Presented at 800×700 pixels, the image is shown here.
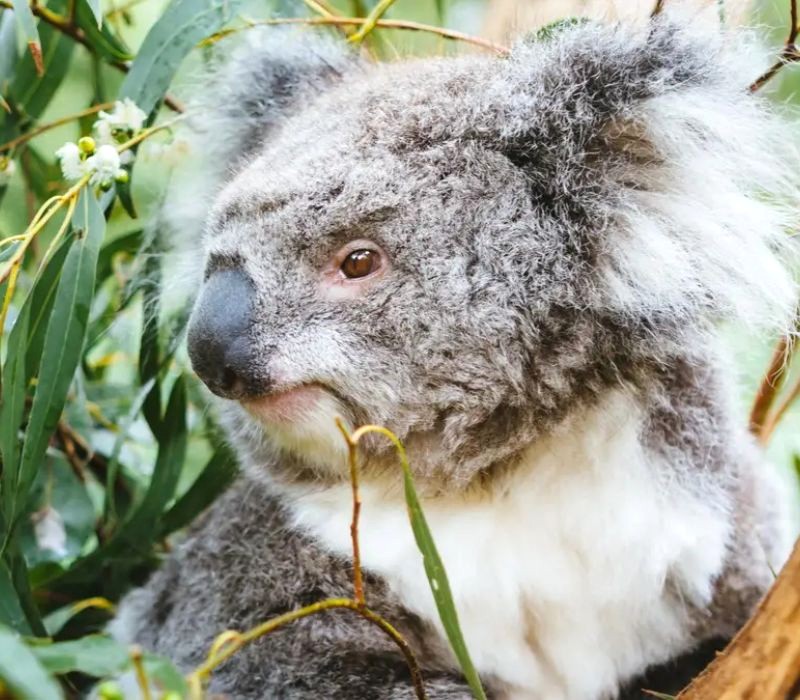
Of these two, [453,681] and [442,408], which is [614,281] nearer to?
[442,408]

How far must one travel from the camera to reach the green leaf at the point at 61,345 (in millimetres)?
1744

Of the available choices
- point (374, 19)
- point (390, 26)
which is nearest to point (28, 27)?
point (374, 19)

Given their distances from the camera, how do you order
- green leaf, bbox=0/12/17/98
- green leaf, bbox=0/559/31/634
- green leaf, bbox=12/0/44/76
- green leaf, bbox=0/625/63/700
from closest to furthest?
1. green leaf, bbox=0/625/63/700
2. green leaf, bbox=12/0/44/76
3. green leaf, bbox=0/559/31/634
4. green leaf, bbox=0/12/17/98

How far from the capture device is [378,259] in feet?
5.69

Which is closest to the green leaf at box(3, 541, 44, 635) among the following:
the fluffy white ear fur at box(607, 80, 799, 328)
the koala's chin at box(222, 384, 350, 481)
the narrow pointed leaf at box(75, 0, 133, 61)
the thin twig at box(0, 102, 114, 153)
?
the koala's chin at box(222, 384, 350, 481)

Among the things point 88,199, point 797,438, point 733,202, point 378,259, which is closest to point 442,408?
point 378,259

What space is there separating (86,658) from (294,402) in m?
0.62

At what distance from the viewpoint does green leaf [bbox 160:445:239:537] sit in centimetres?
245

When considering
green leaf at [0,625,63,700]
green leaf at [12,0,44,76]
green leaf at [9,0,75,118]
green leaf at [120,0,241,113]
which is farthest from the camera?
green leaf at [9,0,75,118]

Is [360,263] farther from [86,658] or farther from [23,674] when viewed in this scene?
[23,674]

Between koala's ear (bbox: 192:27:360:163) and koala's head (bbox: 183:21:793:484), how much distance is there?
0.62 metres

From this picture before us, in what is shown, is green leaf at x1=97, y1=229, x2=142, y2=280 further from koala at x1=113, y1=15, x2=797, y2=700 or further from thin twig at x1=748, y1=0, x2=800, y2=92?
thin twig at x1=748, y1=0, x2=800, y2=92

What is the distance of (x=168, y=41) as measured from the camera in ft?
6.75

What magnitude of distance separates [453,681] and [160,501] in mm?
836
